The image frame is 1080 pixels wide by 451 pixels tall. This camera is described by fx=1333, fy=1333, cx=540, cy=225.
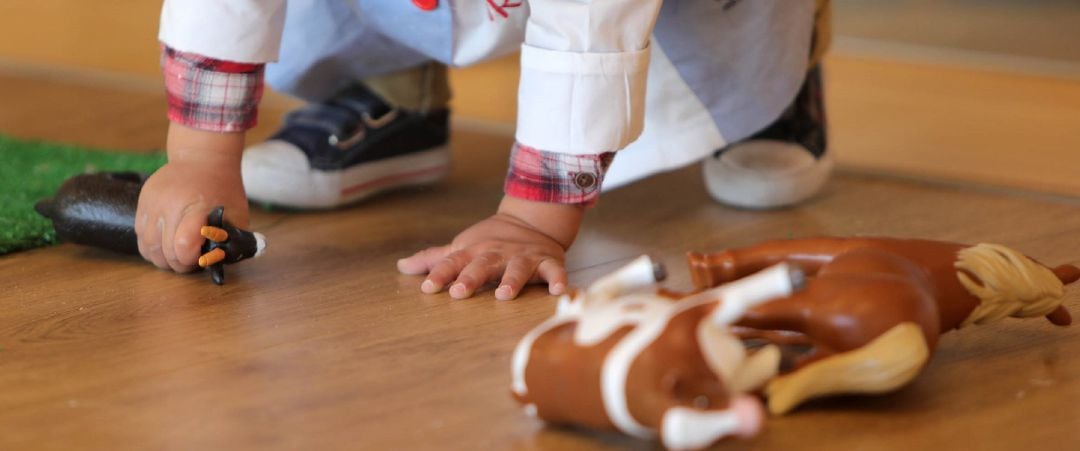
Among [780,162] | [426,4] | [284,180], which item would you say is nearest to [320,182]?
[284,180]

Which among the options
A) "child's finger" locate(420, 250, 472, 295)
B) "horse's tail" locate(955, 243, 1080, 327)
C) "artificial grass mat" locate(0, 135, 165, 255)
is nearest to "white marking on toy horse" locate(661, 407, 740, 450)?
"horse's tail" locate(955, 243, 1080, 327)

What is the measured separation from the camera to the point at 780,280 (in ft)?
1.89

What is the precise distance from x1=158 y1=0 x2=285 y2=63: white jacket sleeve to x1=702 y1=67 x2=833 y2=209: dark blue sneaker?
417 mm

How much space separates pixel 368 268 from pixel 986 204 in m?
0.55

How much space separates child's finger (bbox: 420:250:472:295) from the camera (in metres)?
0.86

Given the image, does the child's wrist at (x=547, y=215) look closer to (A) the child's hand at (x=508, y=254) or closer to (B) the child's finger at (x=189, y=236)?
(A) the child's hand at (x=508, y=254)

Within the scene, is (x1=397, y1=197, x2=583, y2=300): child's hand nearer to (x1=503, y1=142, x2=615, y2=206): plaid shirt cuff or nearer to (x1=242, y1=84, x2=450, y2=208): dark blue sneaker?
(x1=503, y1=142, x2=615, y2=206): plaid shirt cuff

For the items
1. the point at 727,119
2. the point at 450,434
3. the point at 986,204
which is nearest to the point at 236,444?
the point at 450,434

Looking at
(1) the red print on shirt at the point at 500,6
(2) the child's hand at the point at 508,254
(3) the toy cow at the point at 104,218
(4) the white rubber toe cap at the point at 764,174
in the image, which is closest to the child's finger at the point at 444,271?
(2) the child's hand at the point at 508,254

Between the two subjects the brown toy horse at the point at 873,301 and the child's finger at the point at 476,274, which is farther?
the child's finger at the point at 476,274

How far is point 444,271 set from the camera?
868 millimetres

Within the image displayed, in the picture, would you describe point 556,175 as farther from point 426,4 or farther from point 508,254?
point 426,4

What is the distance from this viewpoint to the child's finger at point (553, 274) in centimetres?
85

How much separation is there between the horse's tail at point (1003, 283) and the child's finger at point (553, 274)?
10.0 inches
